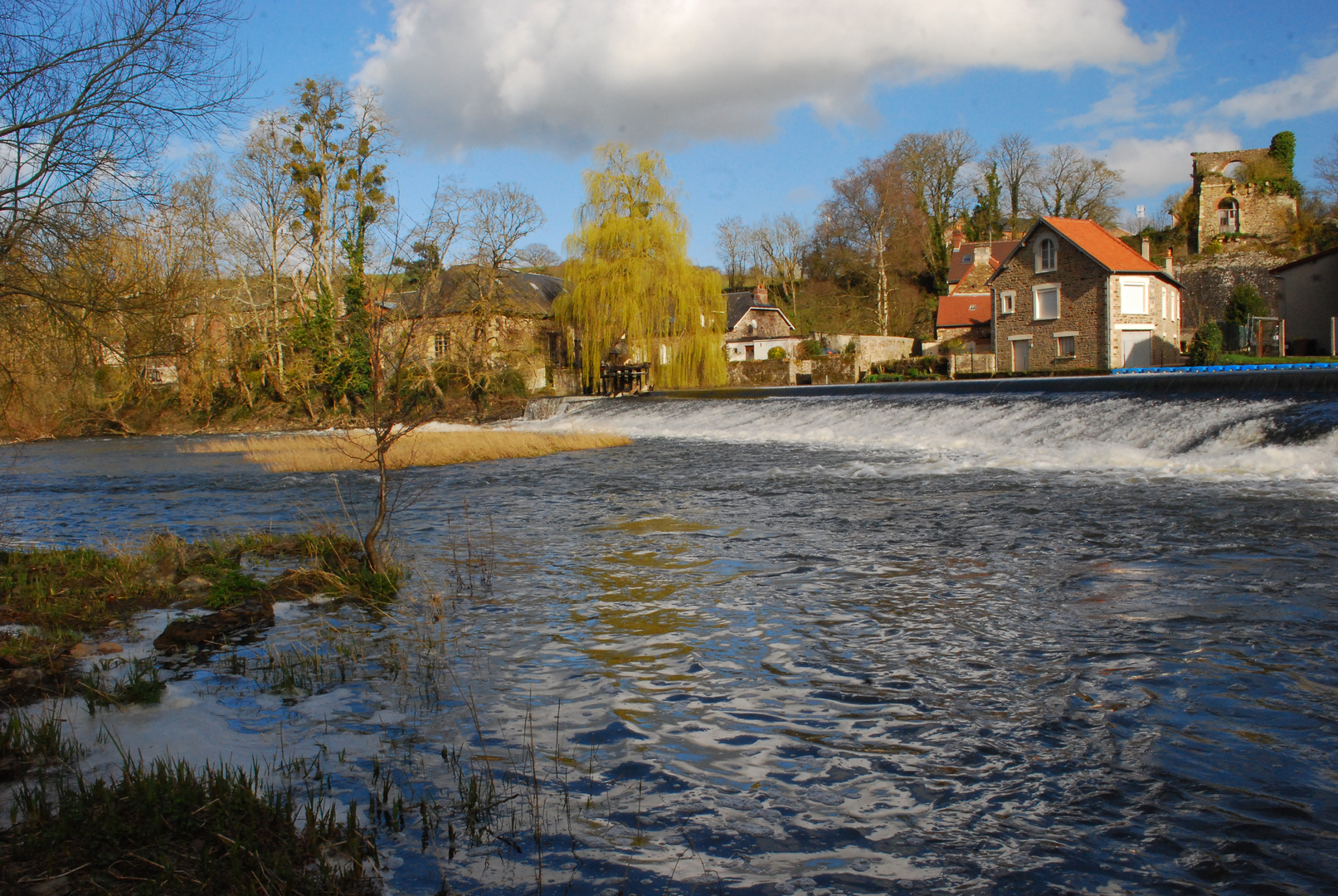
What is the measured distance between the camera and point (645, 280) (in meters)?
36.1

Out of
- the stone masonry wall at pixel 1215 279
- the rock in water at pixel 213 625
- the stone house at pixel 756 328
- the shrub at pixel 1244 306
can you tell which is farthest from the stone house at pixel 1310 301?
the rock in water at pixel 213 625

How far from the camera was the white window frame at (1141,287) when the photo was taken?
125ft

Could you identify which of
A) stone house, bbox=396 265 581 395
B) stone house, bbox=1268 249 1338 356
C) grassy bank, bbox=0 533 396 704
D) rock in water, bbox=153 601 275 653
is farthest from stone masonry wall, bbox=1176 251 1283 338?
rock in water, bbox=153 601 275 653

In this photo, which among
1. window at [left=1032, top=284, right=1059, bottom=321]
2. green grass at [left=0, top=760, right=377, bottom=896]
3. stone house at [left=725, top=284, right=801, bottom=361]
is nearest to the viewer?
green grass at [left=0, top=760, right=377, bottom=896]

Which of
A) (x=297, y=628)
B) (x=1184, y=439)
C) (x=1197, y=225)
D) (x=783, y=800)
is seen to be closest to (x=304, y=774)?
(x=783, y=800)

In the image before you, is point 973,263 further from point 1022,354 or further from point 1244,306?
point 1244,306

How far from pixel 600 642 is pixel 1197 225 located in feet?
192

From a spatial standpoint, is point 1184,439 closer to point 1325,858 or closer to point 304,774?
point 1325,858

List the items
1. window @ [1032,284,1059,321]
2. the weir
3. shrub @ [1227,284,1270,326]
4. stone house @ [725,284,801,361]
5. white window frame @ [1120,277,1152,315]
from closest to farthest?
the weir → shrub @ [1227,284,1270,326] → white window frame @ [1120,277,1152,315] → window @ [1032,284,1059,321] → stone house @ [725,284,801,361]

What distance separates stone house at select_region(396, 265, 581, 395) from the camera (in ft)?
119

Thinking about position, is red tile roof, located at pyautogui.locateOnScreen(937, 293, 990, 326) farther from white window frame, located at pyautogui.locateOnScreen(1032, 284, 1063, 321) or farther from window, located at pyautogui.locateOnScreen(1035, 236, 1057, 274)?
window, located at pyautogui.locateOnScreen(1035, 236, 1057, 274)

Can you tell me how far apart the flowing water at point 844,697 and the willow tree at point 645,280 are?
26328 mm

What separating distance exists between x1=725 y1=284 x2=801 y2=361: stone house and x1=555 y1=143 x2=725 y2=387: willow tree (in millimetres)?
24387

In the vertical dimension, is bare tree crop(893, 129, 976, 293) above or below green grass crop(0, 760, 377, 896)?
above
